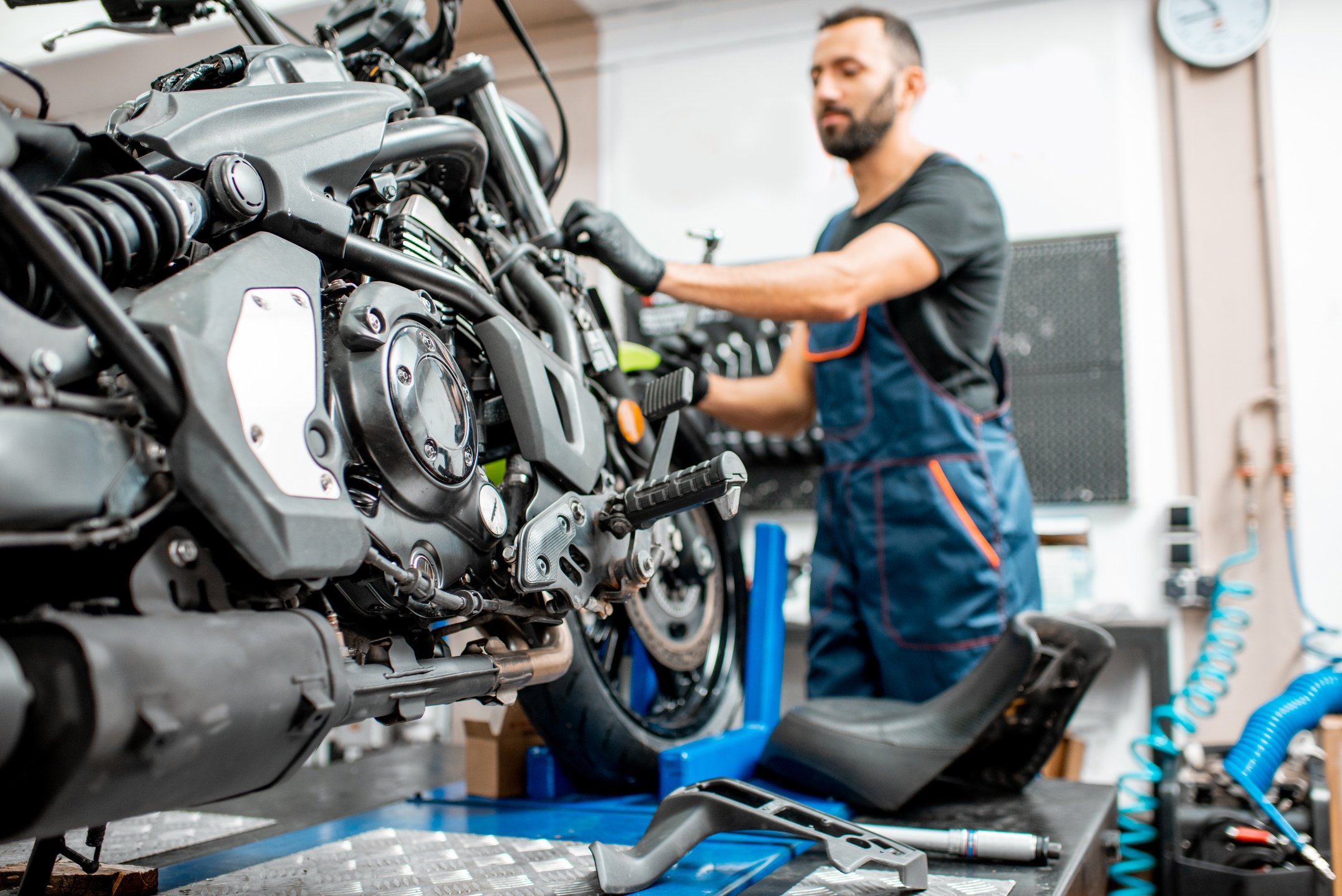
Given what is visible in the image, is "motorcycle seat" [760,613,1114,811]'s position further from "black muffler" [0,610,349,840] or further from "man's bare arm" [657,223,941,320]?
"black muffler" [0,610,349,840]

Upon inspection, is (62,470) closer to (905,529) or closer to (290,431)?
(290,431)

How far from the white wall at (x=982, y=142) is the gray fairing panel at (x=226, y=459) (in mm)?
2417

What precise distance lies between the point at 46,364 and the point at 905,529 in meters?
1.26

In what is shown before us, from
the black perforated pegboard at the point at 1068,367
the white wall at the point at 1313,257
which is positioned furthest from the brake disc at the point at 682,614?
the white wall at the point at 1313,257

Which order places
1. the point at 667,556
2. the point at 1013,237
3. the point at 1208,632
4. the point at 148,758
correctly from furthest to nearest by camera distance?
the point at 1013,237
the point at 1208,632
the point at 667,556
the point at 148,758

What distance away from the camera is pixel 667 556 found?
3.78 ft

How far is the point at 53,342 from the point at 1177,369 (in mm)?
2672

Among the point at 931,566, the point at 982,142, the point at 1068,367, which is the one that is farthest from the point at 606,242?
the point at 982,142

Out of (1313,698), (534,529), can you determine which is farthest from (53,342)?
(1313,698)

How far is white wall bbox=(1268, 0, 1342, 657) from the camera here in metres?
2.43

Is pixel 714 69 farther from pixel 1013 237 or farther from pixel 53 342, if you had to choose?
pixel 53 342

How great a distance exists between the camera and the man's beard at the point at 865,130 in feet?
6.00

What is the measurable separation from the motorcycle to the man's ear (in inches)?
38.0

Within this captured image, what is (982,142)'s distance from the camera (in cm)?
282
